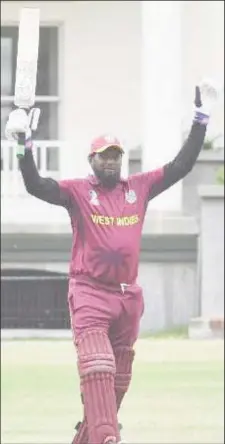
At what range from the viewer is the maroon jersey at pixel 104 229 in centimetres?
732

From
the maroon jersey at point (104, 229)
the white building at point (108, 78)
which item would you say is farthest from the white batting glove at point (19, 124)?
the white building at point (108, 78)

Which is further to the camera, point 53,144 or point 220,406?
point 53,144

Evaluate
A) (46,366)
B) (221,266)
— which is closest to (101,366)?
(46,366)

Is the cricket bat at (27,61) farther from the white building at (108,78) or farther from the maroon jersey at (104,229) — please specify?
the white building at (108,78)

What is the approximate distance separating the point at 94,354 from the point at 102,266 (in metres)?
0.51

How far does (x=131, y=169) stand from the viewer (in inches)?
730

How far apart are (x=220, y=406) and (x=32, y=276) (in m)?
6.45

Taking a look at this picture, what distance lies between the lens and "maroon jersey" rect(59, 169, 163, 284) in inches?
288

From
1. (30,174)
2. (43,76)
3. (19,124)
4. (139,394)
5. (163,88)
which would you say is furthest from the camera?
(43,76)

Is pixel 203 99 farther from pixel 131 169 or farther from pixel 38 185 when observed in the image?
pixel 131 169

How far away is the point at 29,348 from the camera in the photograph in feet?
50.6

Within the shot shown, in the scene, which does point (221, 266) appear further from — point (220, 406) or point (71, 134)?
point (220, 406)

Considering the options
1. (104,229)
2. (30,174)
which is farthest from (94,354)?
(30,174)

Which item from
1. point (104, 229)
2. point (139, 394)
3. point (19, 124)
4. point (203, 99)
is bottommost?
point (139, 394)
